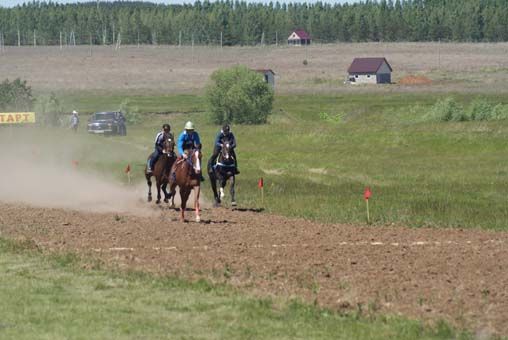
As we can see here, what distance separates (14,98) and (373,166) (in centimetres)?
5161

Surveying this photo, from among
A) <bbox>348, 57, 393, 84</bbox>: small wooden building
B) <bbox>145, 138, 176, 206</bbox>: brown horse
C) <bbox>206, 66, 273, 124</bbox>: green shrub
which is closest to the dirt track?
<bbox>145, 138, 176, 206</bbox>: brown horse

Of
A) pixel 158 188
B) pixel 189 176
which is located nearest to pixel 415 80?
pixel 158 188

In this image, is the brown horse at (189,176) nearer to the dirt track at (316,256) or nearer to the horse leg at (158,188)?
the dirt track at (316,256)

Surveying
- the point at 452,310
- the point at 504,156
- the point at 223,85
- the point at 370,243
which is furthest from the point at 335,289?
the point at 223,85

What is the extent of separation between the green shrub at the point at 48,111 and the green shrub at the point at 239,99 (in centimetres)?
1185

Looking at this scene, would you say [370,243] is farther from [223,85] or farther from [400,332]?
[223,85]

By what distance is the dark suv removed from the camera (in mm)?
74625

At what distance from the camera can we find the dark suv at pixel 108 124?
245 feet

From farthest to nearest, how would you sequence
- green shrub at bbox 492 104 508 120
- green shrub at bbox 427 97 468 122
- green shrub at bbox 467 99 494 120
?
green shrub at bbox 427 97 468 122
green shrub at bbox 467 99 494 120
green shrub at bbox 492 104 508 120

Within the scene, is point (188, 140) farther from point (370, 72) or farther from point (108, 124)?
point (370, 72)

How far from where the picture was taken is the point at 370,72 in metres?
158

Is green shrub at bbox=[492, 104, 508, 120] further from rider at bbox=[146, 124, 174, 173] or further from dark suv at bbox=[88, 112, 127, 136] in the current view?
rider at bbox=[146, 124, 174, 173]

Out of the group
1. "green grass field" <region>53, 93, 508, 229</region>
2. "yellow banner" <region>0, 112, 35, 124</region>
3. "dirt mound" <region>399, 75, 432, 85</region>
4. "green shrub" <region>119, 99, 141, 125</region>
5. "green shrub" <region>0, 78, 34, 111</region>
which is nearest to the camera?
"green grass field" <region>53, 93, 508, 229</region>

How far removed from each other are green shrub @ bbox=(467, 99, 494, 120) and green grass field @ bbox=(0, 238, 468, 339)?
49.5m
